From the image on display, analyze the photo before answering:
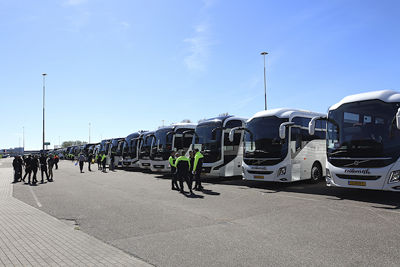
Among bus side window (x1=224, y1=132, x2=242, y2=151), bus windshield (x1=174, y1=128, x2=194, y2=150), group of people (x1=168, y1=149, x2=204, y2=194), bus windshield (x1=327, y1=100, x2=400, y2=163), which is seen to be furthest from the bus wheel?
bus windshield (x1=174, y1=128, x2=194, y2=150)

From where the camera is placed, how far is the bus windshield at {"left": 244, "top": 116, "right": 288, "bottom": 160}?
12.8 m

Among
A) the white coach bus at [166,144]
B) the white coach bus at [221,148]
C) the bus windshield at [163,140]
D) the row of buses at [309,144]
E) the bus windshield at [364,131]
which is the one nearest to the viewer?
the bus windshield at [364,131]

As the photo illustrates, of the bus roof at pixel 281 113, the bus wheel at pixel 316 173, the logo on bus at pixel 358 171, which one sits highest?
the bus roof at pixel 281 113

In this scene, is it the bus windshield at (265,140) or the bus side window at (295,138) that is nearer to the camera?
the bus windshield at (265,140)

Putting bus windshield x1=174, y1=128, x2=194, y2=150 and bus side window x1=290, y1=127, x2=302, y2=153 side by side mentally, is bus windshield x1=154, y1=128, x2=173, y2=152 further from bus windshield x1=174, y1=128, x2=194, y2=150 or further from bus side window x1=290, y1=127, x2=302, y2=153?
bus side window x1=290, y1=127, x2=302, y2=153

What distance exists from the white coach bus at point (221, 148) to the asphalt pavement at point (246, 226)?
4608 millimetres

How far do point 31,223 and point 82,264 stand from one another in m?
3.69

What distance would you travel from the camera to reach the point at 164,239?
5.84 m

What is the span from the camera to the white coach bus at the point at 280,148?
41.5ft

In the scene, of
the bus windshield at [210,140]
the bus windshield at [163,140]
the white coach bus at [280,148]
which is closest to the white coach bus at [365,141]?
the white coach bus at [280,148]

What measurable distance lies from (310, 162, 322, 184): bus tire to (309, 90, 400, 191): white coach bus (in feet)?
12.3

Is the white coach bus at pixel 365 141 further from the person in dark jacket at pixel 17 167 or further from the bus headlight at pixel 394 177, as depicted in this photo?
the person in dark jacket at pixel 17 167

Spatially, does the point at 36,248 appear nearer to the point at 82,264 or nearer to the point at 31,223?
the point at 82,264

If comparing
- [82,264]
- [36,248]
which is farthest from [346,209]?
[36,248]
